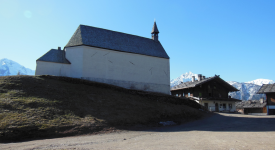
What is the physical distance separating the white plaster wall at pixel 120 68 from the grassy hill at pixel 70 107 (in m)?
5.09

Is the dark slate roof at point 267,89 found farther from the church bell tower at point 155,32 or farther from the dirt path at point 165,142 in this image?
the dirt path at point 165,142

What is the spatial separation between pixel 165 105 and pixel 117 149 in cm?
1688

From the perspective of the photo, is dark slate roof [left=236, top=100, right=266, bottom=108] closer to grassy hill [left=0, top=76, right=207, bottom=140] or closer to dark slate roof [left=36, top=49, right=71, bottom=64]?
grassy hill [left=0, top=76, right=207, bottom=140]

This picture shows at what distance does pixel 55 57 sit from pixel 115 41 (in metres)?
10.7

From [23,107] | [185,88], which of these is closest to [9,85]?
[23,107]

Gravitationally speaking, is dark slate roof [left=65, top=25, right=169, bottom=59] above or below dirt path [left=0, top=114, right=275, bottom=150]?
above

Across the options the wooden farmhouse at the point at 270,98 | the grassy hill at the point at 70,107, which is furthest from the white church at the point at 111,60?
the wooden farmhouse at the point at 270,98

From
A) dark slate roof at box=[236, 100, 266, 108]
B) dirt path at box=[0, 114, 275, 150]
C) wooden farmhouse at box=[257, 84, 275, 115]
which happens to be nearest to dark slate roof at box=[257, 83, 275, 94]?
wooden farmhouse at box=[257, 84, 275, 115]

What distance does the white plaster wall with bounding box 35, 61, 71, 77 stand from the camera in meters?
28.5

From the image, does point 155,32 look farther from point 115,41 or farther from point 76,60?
point 76,60

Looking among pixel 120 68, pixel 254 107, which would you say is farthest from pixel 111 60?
pixel 254 107

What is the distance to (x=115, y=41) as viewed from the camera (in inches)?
1367

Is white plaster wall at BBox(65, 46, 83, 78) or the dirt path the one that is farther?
white plaster wall at BBox(65, 46, 83, 78)

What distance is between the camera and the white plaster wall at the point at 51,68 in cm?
2855
